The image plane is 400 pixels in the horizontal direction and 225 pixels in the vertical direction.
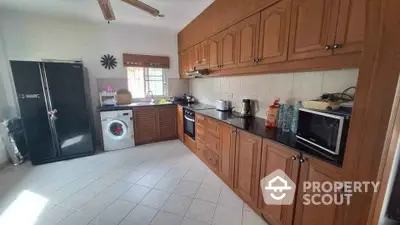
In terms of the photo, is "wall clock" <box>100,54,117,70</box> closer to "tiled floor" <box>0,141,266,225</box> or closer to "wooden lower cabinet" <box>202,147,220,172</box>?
"tiled floor" <box>0,141,266,225</box>

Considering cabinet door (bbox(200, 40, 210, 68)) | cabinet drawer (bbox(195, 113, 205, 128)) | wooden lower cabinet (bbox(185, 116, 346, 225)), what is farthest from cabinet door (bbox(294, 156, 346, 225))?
cabinet door (bbox(200, 40, 210, 68))

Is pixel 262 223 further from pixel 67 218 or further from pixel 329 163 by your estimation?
pixel 67 218

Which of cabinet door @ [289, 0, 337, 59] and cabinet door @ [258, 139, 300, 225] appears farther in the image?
cabinet door @ [258, 139, 300, 225]

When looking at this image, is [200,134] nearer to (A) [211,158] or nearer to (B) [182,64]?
(A) [211,158]

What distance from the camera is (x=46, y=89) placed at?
2695 mm

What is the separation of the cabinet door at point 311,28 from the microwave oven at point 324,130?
438 millimetres

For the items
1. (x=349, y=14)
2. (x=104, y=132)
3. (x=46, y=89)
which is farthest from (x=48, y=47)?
(x=349, y=14)

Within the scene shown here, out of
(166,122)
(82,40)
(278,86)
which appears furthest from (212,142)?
(82,40)

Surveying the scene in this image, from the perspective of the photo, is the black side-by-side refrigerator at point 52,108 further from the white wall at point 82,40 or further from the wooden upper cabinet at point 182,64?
the wooden upper cabinet at point 182,64

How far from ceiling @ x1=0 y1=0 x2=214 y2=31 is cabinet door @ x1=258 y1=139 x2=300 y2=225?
2.26m

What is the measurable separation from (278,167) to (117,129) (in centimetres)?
304

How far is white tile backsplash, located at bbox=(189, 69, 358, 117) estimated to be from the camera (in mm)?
1443

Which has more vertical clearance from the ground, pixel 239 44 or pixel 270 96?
pixel 239 44

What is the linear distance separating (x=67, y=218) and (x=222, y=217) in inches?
60.9
